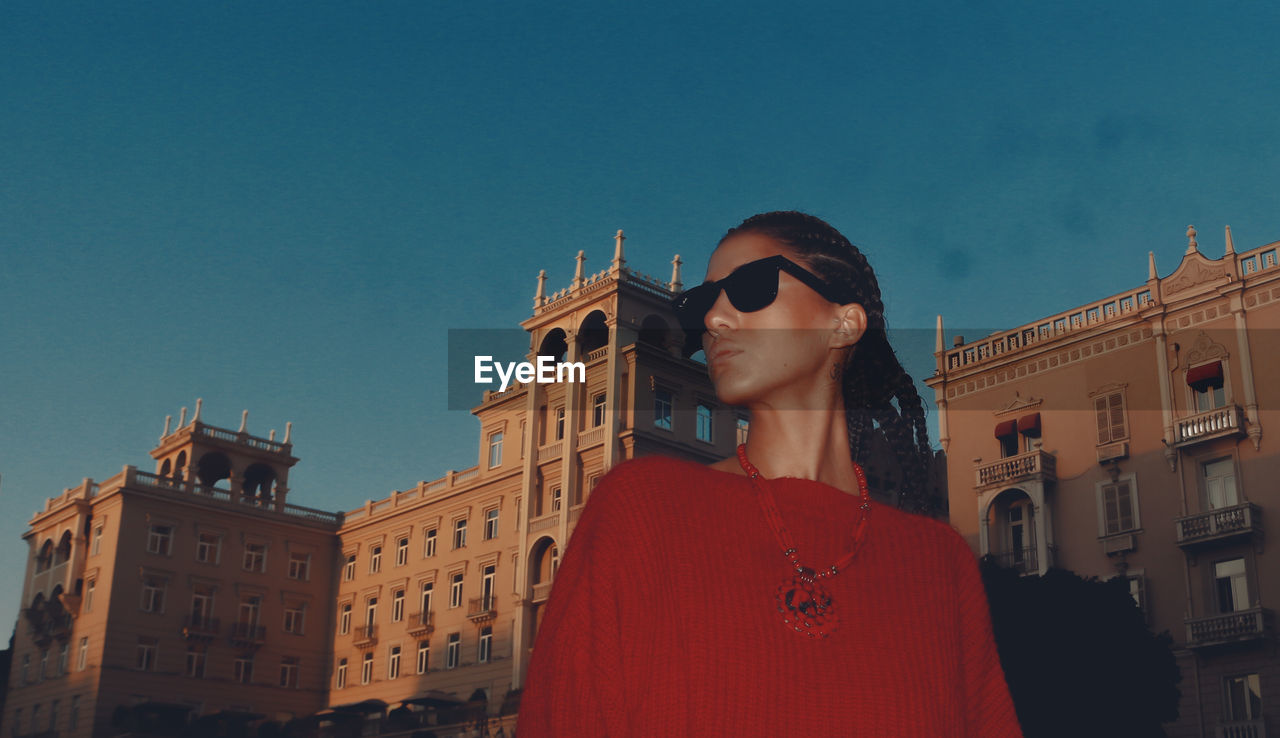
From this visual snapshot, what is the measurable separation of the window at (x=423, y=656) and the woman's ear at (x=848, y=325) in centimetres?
4519

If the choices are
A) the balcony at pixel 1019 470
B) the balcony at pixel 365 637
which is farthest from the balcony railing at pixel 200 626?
the balcony at pixel 1019 470

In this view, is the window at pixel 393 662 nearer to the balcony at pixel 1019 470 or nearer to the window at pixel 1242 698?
the balcony at pixel 1019 470

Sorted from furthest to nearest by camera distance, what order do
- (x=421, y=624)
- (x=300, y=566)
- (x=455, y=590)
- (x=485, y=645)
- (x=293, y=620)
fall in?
(x=300, y=566) < (x=293, y=620) < (x=421, y=624) < (x=455, y=590) < (x=485, y=645)

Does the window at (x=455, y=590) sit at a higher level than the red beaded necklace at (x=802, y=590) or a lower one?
higher

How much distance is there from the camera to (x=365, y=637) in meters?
50.6

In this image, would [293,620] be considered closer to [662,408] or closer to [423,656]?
[423,656]

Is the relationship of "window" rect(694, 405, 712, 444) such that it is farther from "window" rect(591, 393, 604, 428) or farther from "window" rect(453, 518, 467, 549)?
"window" rect(453, 518, 467, 549)

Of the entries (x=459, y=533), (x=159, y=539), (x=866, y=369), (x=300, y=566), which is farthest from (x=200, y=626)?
(x=866, y=369)

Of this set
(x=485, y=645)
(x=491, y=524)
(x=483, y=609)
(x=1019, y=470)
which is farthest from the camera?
(x=491, y=524)

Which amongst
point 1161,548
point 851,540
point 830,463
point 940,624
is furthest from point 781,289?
point 1161,548

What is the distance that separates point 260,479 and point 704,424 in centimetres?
2573

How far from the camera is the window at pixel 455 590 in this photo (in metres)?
45.8

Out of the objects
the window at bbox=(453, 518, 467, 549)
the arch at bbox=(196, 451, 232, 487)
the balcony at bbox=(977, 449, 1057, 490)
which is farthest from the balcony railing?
the balcony at bbox=(977, 449, 1057, 490)

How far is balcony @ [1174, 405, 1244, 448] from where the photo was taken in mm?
27266
